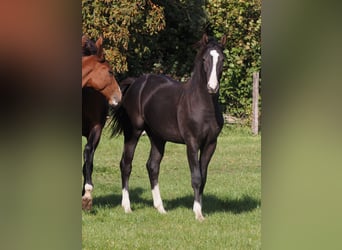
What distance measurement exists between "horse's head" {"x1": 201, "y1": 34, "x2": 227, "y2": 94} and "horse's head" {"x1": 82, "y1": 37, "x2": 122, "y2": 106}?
74 cm

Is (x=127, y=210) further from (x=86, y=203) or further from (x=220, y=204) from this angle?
(x=220, y=204)

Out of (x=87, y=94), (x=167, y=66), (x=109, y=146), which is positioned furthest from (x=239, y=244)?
(x=167, y=66)

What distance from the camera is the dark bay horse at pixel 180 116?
5457 mm

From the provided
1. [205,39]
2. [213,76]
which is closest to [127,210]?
[213,76]

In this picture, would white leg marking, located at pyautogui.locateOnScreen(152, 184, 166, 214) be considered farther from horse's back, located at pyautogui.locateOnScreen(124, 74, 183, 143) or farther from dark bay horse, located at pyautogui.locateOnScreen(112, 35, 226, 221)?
horse's back, located at pyautogui.locateOnScreen(124, 74, 183, 143)

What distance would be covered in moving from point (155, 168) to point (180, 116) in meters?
0.57

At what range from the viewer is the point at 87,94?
584cm

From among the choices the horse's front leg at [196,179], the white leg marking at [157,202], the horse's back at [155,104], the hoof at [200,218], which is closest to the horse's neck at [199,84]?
the horse's back at [155,104]

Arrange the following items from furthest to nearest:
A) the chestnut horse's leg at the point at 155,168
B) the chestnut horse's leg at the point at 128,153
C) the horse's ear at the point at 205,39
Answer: the chestnut horse's leg at the point at 128,153 → the chestnut horse's leg at the point at 155,168 → the horse's ear at the point at 205,39

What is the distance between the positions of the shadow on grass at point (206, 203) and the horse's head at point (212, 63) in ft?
3.64

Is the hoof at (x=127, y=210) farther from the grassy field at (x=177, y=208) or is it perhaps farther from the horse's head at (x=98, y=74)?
the horse's head at (x=98, y=74)

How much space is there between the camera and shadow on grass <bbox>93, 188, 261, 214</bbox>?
586 cm
